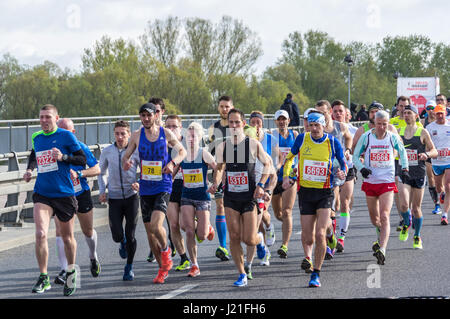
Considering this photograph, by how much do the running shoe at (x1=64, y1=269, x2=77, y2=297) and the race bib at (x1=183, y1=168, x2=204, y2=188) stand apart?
1.85 m

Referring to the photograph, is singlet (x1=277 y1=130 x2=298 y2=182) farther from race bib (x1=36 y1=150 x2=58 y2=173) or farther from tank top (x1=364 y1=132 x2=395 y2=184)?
race bib (x1=36 y1=150 x2=58 y2=173)

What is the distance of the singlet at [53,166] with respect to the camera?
26.5 ft

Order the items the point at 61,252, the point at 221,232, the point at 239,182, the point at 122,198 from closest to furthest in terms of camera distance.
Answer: the point at 239,182, the point at 61,252, the point at 122,198, the point at 221,232

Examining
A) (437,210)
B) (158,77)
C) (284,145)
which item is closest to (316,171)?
(284,145)

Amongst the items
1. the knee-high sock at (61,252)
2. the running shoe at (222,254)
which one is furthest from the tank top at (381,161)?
the knee-high sock at (61,252)

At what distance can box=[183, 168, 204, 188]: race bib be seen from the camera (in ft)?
30.4

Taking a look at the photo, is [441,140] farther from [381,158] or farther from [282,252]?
[282,252]

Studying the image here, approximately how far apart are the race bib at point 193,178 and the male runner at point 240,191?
0.90m

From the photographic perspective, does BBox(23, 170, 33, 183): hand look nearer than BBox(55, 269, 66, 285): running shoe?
Yes

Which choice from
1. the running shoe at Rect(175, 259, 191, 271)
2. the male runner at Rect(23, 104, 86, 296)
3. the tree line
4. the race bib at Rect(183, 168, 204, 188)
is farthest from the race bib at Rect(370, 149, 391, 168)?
the tree line

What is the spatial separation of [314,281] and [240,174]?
1.32 meters

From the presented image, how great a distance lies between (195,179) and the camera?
30.5ft

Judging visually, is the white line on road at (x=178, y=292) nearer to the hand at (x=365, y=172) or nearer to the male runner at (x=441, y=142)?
the hand at (x=365, y=172)
